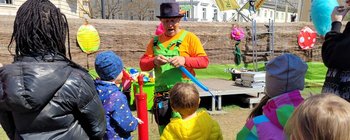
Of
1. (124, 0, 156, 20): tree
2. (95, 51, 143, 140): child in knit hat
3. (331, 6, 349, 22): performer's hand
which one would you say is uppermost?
(124, 0, 156, 20): tree

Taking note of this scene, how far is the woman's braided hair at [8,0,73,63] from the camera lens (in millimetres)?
1821

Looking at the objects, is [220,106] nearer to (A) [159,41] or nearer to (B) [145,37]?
(B) [145,37]

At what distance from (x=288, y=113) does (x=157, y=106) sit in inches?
57.2

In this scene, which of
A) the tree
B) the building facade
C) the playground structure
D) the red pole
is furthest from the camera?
the tree

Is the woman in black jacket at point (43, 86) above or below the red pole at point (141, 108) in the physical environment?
above

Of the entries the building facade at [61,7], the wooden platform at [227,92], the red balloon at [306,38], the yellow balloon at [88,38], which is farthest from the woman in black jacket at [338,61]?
the building facade at [61,7]

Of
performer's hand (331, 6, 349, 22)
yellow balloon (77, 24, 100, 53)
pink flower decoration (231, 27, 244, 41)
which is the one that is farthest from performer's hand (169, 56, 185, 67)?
pink flower decoration (231, 27, 244, 41)

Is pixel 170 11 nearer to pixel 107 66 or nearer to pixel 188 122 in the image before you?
pixel 107 66

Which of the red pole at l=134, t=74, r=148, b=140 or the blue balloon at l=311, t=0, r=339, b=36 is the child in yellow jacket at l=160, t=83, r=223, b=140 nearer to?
the red pole at l=134, t=74, r=148, b=140

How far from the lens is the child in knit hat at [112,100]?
246 centimetres

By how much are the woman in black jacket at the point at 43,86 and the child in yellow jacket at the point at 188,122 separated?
2.34ft

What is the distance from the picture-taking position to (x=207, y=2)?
50.7 metres

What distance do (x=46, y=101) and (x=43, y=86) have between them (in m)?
0.09

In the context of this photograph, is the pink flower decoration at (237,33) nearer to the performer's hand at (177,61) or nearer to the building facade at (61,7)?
the performer's hand at (177,61)
